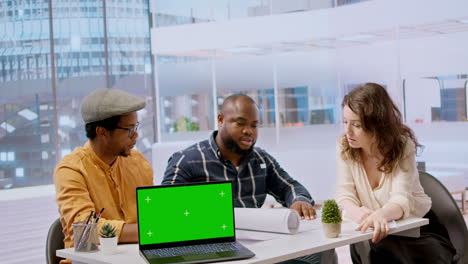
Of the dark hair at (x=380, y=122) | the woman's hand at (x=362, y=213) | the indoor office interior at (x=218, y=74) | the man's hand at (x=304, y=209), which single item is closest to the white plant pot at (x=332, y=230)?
the woman's hand at (x=362, y=213)

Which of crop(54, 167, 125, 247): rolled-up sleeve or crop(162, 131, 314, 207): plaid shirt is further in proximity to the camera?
crop(162, 131, 314, 207): plaid shirt

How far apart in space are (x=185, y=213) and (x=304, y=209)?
73cm

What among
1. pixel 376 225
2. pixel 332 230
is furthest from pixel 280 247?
pixel 376 225

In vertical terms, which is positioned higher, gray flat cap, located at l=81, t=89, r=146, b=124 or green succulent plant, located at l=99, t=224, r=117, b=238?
gray flat cap, located at l=81, t=89, r=146, b=124

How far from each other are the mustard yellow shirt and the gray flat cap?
0.15 metres

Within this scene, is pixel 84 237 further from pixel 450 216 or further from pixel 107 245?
pixel 450 216

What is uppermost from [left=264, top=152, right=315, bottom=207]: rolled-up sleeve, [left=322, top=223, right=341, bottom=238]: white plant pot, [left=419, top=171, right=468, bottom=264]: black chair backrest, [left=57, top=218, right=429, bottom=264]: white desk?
[left=264, top=152, right=315, bottom=207]: rolled-up sleeve

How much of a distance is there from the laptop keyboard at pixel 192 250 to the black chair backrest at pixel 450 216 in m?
1.45

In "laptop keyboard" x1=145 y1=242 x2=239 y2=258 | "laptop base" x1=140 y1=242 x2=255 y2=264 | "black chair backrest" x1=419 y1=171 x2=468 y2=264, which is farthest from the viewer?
"black chair backrest" x1=419 y1=171 x2=468 y2=264

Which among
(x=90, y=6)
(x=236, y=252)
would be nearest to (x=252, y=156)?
(x=236, y=252)

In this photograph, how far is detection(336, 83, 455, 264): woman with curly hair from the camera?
3.26 metres

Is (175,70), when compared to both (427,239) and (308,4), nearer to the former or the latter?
(308,4)

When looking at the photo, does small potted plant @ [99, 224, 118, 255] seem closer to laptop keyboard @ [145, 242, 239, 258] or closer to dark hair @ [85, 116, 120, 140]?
laptop keyboard @ [145, 242, 239, 258]

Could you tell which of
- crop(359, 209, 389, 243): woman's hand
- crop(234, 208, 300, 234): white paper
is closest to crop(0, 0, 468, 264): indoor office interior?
crop(234, 208, 300, 234): white paper
